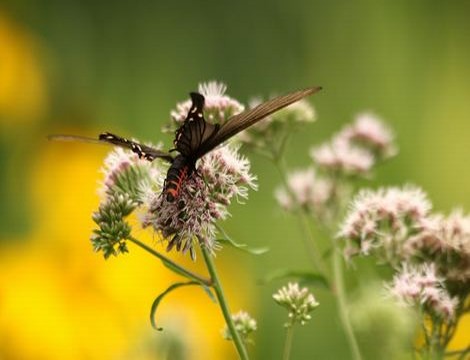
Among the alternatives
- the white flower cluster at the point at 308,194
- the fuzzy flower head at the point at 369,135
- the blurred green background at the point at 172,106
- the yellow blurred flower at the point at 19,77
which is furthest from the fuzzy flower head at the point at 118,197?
the yellow blurred flower at the point at 19,77

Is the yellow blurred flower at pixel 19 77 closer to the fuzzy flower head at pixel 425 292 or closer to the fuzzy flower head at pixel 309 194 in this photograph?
the fuzzy flower head at pixel 309 194

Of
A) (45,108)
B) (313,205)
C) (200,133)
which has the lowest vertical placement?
(200,133)

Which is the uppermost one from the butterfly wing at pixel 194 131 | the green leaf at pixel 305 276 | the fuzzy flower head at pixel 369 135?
the fuzzy flower head at pixel 369 135

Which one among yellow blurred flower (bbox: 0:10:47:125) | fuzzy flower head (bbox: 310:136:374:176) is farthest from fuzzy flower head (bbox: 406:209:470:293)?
yellow blurred flower (bbox: 0:10:47:125)

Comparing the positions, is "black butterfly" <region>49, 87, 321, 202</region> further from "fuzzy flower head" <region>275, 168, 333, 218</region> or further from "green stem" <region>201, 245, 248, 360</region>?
"fuzzy flower head" <region>275, 168, 333, 218</region>

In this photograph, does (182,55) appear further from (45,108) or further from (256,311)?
(256,311)

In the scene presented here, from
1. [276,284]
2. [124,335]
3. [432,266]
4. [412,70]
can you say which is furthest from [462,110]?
[432,266]

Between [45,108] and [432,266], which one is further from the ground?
[45,108]
